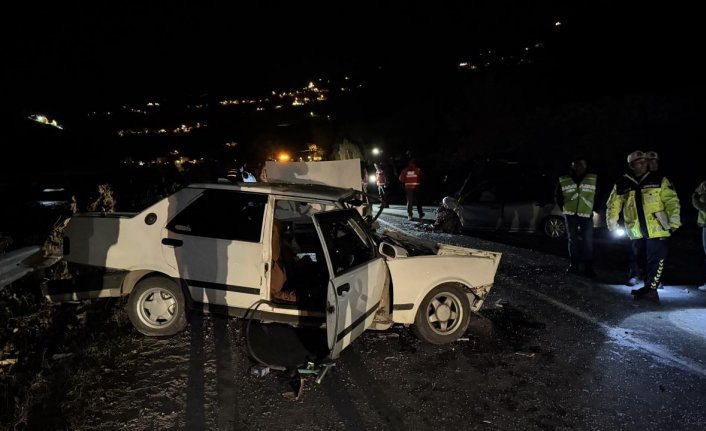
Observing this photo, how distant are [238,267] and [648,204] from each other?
5592mm

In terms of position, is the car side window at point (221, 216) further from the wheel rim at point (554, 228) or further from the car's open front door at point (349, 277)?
the wheel rim at point (554, 228)

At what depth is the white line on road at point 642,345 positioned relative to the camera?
4367mm

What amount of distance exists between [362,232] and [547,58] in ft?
94.2

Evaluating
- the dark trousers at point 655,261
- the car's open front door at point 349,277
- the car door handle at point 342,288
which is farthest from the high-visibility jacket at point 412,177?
the car door handle at point 342,288

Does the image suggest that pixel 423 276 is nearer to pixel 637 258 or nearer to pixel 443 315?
pixel 443 315

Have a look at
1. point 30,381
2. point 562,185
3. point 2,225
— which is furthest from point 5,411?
point 2,225

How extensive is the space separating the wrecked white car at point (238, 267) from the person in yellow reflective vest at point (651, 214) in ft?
9.76

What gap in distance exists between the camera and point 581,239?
7766 millimetres

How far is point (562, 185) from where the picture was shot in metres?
7.82

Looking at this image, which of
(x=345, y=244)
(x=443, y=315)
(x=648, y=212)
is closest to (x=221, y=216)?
(x=345, y=244)

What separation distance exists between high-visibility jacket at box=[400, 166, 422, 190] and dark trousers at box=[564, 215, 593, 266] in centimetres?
588

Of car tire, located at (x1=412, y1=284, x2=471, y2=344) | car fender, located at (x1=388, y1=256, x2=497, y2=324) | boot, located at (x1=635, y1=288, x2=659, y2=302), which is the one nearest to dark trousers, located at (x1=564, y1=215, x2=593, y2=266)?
boot, located at (x1=635, y1=288, x2=659, y2=302)

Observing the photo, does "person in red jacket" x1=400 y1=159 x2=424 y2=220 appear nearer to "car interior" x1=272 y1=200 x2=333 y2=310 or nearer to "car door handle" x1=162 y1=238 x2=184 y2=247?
"car interior" x1=272 y1=200 x2=333 y2=310

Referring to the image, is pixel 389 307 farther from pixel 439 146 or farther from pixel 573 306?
pixel 439 146
